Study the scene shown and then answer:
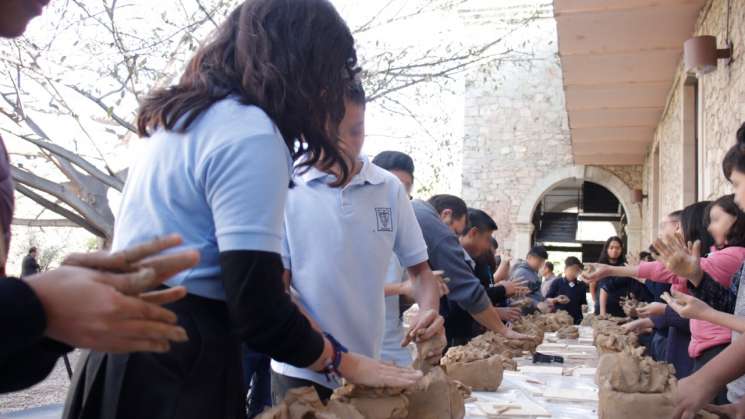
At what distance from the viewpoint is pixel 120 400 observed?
1.26 meters

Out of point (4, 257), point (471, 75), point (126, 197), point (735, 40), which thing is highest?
point (471, 75)

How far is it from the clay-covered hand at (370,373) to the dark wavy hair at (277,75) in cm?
44

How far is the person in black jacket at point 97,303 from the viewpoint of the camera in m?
0.82

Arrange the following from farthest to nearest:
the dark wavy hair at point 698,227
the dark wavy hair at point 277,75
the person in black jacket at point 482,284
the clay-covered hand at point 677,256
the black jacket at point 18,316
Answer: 1. the person in black jacket at point 482,284
2. the dark wavy hair at point 698,227
3. the clay-covered hand at point 677,256
4. the dark wavy hair at point 277,75
5. the black jacket at point 18,316

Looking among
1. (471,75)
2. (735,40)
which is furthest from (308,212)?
(471,75)

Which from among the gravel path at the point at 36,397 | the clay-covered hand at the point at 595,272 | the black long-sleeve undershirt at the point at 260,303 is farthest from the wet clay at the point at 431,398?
the gravel path at the point at 36,397

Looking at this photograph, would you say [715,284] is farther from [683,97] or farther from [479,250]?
[683,97]

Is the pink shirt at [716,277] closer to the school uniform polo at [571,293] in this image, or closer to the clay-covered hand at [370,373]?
the clay-covered hand at [370,373]

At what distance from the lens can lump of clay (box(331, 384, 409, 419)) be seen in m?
1.72

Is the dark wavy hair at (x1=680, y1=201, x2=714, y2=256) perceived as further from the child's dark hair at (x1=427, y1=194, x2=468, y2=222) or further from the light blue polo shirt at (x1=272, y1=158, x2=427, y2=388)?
the light blue polo shirt at (x1=272, y1=158, x2=427, y2=388)

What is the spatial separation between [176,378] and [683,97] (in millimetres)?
7625

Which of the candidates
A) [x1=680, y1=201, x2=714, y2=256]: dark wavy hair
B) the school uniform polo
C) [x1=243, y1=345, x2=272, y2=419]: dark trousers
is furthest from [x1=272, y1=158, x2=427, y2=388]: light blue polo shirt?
the school uniform polo

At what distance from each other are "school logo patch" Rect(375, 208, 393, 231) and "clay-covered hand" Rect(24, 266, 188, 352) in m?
1.31

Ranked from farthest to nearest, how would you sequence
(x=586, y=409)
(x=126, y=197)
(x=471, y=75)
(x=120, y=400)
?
(x=471, y=75)
(x=586, y=409)
(x=126, y=197)
(x=120, y=400)
